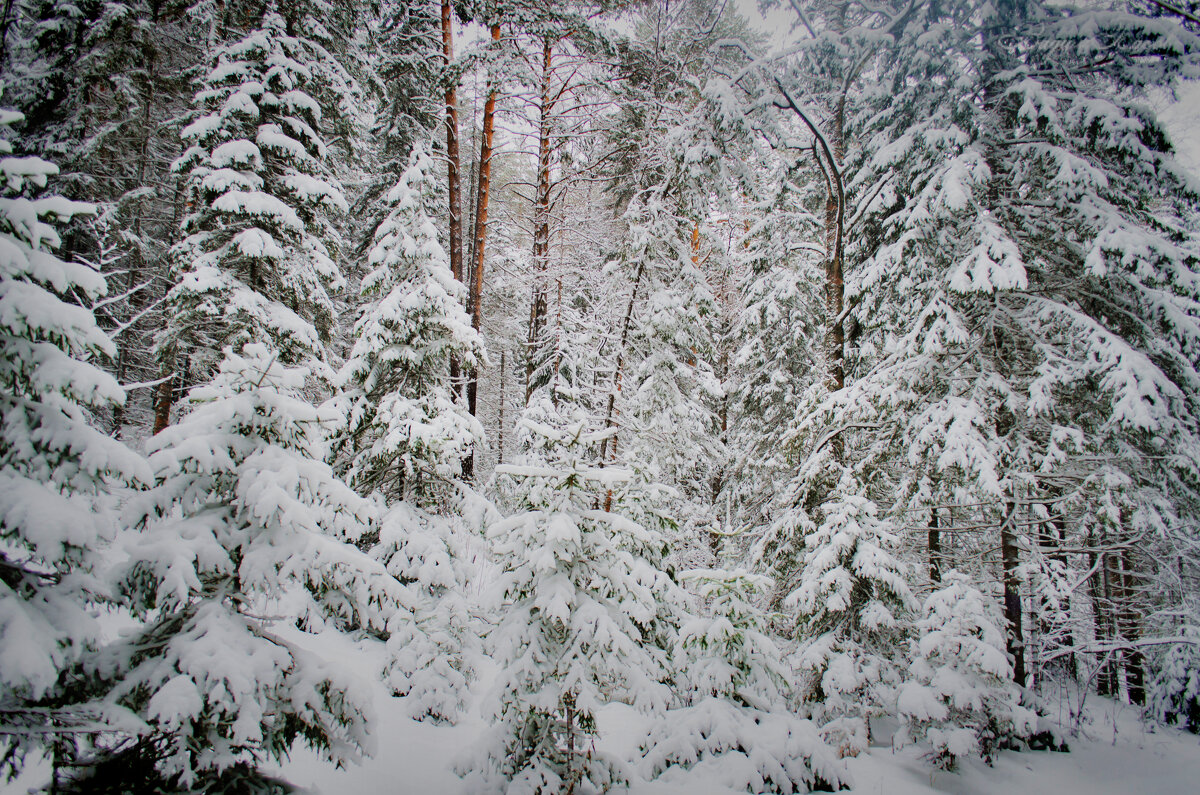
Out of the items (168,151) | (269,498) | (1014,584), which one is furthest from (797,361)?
(168,151)

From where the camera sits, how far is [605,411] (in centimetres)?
1030

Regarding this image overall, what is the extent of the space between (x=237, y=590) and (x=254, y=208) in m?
7.95

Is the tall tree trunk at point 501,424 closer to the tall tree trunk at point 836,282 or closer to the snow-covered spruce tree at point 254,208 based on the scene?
the snow-covered spruce tree at point 254,208

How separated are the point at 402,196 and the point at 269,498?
5.81 meters

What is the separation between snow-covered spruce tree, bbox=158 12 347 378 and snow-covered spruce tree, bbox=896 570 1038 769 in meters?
10.6

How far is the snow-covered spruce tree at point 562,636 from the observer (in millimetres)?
3695

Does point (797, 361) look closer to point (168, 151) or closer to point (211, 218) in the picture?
point (211, 218)

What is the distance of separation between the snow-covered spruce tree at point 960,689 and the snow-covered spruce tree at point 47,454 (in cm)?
771

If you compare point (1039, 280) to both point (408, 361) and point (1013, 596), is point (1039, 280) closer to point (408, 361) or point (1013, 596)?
point (1013, 596)

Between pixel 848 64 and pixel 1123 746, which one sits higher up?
pixel 848 64

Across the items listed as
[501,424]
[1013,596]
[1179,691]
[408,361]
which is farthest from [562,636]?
[501,424]

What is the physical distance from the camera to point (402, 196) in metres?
7.12

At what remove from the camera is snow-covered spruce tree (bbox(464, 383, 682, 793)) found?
12.1 feet

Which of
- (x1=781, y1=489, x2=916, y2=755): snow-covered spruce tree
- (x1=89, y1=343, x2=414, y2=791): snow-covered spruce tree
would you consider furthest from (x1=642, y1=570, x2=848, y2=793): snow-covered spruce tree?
(x1=89, y1=343, x2=414, y2=791): snow-covered spruce tree
